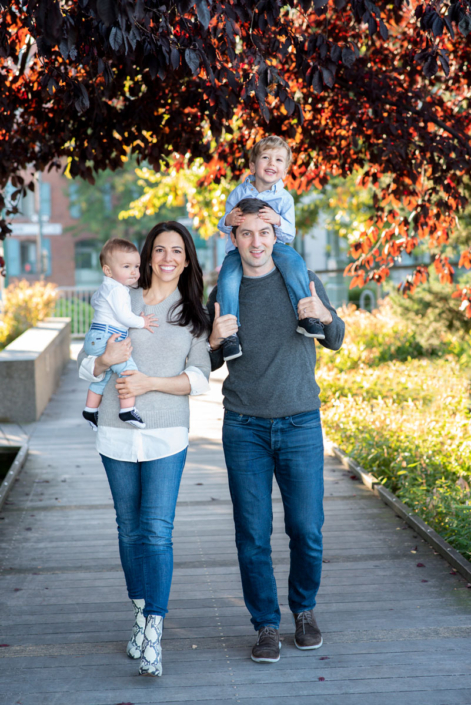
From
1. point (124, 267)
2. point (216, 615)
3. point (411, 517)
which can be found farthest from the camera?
point (411, 517)

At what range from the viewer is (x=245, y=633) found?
147 inches

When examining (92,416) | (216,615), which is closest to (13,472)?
(216,615)

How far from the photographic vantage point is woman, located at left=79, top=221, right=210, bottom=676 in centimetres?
321

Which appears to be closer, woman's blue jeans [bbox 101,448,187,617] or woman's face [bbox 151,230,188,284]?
woman's blue jeans [bbox 101,448,187,617]

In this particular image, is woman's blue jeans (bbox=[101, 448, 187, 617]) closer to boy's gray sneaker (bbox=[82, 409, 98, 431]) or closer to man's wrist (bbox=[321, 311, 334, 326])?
boy's gray sneaker (bbox=[82, 409, 98, 431])

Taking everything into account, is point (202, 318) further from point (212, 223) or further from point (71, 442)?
point (212, 223)

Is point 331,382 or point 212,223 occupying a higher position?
point 212,223

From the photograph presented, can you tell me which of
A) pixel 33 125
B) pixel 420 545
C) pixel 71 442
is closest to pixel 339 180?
pixel 71 442

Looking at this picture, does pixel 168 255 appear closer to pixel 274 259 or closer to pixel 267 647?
pixel 274 259

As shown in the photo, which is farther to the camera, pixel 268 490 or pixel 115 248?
pixel 268 490

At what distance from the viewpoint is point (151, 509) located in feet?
10.5

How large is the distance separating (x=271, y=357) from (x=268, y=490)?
1.98ft

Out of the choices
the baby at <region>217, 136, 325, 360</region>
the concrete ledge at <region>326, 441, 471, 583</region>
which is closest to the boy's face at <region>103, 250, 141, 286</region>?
the baby at <region>217, 136, 325, 360</region>

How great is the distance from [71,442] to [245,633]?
4.83 m
